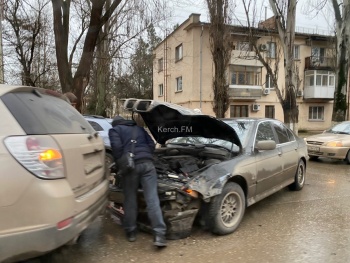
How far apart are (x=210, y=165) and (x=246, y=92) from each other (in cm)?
2299

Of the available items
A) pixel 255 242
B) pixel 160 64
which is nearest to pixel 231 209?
pixel 255 242

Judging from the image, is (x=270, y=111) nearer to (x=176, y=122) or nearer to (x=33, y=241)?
(x=176, y=122)

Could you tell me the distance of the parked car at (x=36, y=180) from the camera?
232 cm

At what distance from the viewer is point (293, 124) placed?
14.3 metres

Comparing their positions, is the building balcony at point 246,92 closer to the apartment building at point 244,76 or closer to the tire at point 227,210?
the apartment building at point 244,76

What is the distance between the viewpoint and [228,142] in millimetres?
5012

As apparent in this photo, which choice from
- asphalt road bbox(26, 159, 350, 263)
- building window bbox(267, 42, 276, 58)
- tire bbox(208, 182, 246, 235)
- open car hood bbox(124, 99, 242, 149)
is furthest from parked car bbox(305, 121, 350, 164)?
building window bbox(267, 42, 276, 58)

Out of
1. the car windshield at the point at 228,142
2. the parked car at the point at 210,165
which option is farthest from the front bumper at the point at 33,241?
the car windshield at the point at 228,142

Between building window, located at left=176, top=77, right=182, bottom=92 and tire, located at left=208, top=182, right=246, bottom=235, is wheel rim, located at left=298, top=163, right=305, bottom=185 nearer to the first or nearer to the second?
tire, located at left=208, top=182, right=246, bottom=235

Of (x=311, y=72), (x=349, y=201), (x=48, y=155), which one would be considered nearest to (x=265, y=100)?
(x=311, y=72)

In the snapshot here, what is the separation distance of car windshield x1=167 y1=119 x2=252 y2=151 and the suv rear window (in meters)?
2.34

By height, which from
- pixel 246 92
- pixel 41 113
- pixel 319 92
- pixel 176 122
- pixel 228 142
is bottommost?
pixel 228 142

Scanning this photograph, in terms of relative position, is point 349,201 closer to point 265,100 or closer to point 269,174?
point 269,174

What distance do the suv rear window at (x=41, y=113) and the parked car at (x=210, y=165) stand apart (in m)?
0.94
